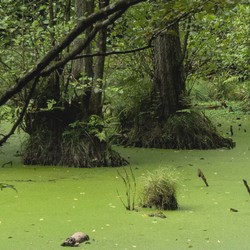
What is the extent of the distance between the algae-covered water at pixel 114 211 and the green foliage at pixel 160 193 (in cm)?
8

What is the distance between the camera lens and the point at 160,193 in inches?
152

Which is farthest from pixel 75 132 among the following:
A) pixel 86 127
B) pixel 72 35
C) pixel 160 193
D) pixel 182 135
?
pixel 72 35

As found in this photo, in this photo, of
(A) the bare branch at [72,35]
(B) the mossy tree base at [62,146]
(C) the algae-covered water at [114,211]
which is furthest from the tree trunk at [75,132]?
(A) the bare branch at [72,35]

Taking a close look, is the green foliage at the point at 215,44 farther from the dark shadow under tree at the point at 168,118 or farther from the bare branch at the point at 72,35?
the bare branch at the point at 72,35

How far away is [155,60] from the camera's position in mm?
7355

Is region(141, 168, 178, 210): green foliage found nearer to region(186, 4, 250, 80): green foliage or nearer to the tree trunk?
the tree trunk

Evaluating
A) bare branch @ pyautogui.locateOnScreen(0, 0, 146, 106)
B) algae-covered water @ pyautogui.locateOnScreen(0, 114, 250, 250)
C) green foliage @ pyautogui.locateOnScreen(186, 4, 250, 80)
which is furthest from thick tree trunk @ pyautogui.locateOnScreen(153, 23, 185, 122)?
bare branch @ pyautogui.locateOnScreen(0, 0, 146, 106)

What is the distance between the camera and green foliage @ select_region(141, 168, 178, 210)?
3.86 m

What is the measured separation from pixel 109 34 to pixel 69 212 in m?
3.33

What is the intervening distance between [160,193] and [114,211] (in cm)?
32

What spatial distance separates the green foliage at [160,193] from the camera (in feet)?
12.7

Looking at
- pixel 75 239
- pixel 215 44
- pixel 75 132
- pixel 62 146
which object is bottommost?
pixel 75 239

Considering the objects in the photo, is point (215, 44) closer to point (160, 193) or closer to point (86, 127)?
point (86, 127)

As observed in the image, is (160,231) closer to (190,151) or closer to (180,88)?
(190,151)
